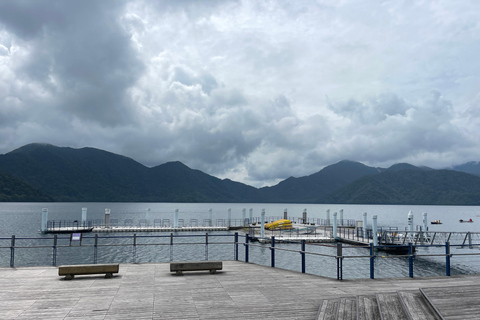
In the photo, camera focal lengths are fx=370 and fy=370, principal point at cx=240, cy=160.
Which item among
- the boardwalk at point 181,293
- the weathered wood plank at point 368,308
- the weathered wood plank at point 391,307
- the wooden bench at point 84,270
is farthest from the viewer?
the wooden bench at point 84,270

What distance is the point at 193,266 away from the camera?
13.5 meters

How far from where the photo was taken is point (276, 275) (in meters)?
13.6

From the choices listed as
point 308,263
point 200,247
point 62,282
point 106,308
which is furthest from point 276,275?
point 200,247

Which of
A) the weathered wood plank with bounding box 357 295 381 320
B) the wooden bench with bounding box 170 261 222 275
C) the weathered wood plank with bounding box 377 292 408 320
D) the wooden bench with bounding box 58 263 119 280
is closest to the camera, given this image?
the weathered wood plank with bounding box 377 292 408 320

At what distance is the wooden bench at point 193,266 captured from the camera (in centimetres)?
1331

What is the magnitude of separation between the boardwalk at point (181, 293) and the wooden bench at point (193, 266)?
0.24m

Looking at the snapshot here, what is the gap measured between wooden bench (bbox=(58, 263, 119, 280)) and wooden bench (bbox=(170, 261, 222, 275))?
2.03 meters

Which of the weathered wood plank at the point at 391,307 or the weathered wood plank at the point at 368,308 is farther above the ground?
the weathered wood plank at the point at 391,307

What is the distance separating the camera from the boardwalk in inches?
346

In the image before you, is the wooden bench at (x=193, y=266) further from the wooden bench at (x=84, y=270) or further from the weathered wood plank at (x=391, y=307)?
the weathered wood plank at (x=391, y=307)

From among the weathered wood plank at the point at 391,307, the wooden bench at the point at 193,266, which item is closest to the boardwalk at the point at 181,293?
the wooden bench at the point at 193,266

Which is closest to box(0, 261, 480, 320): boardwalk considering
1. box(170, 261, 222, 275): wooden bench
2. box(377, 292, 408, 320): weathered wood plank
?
box(170, 261, 222, 275): wooden bench

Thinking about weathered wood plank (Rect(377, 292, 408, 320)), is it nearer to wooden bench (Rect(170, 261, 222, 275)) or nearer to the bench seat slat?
wooden bench (Rect(170, 261, 222, 275))

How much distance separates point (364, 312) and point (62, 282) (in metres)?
9.39
